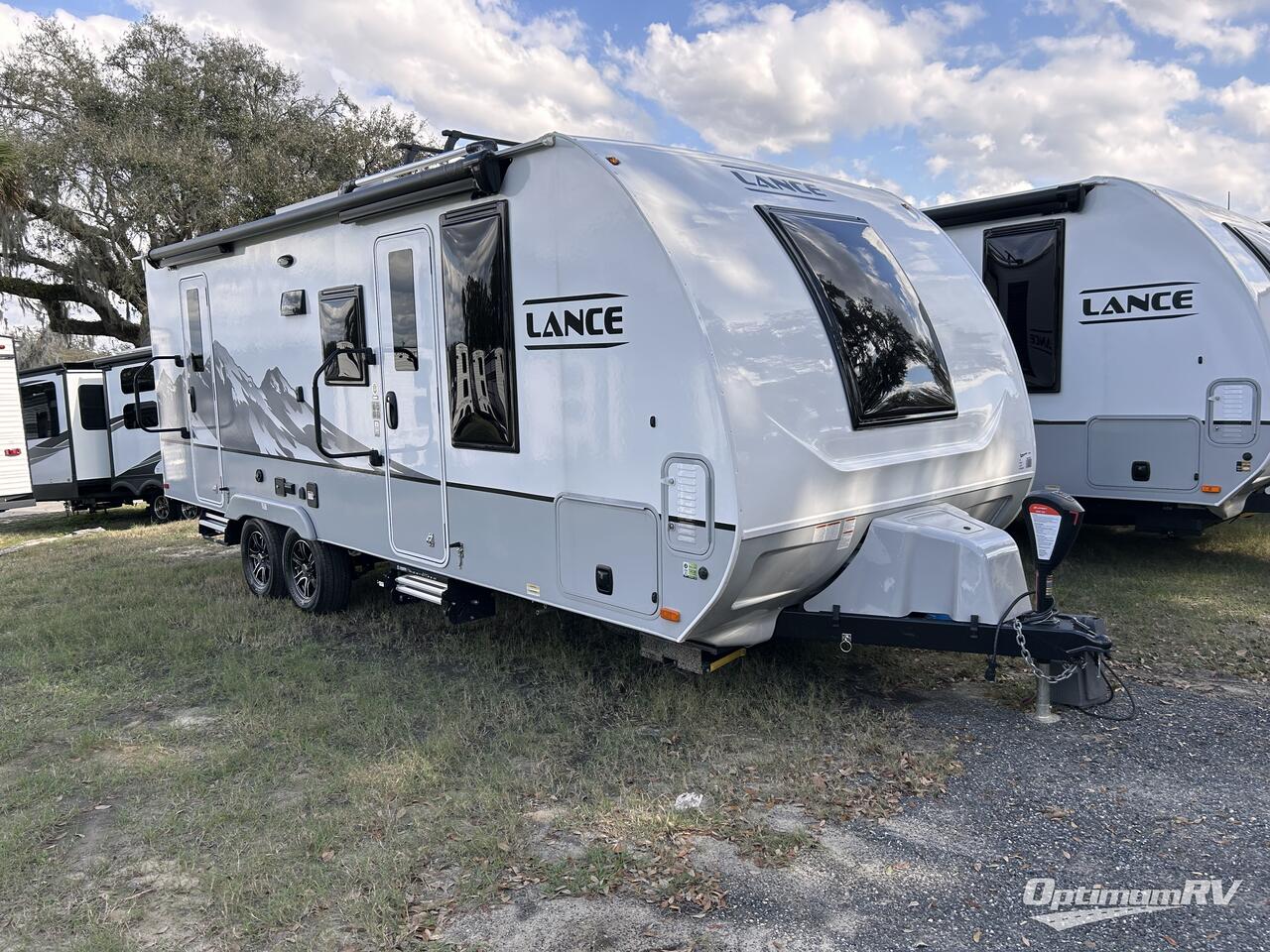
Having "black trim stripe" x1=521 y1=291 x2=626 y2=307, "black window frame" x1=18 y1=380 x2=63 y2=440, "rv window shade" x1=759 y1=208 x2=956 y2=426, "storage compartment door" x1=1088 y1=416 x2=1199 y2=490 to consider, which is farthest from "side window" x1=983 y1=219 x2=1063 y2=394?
"black window frame" x1=18 y1=380 x2=63 y2=440

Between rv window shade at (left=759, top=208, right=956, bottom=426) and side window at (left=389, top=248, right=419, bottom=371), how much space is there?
220 centimetres

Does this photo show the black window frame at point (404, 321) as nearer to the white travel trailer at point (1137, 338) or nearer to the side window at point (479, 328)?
the side window at point (479, 328)

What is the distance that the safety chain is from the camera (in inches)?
171

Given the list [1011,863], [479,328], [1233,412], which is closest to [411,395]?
[479,328]

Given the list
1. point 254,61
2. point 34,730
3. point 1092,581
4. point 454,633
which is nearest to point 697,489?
point 454,633

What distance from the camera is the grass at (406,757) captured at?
11.5 ft

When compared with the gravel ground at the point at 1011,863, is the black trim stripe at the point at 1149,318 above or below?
above

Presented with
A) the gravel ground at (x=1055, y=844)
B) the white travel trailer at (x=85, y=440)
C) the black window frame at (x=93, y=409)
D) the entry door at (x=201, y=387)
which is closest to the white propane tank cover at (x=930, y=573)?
the gravel ground at (x=1055, y=844)

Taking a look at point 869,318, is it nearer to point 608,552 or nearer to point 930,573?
point 930,573

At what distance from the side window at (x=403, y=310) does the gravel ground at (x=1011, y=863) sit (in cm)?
332

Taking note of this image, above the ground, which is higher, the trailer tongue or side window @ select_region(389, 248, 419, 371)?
side window @ select_region(389, 248, 419, 371)

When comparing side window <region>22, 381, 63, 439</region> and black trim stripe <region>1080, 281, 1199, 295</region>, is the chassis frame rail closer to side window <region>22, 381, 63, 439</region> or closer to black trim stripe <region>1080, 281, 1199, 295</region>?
black trim stripe <region>1080, 281, 1199, 295</region>

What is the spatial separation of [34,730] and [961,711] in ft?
16.1

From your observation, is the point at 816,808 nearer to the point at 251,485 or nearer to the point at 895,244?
the point at 895,244
